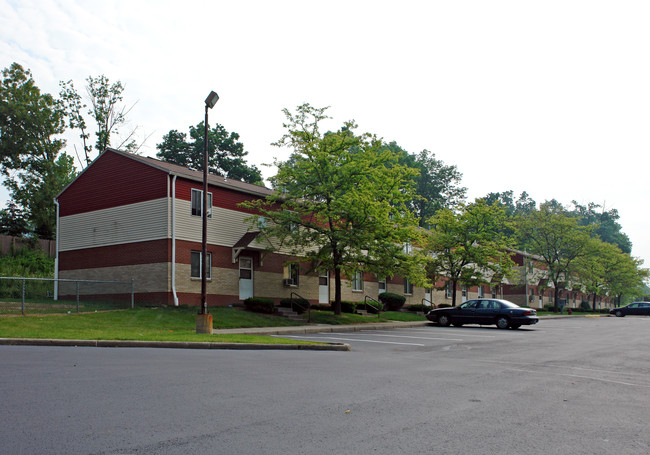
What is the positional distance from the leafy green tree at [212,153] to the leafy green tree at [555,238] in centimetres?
3004

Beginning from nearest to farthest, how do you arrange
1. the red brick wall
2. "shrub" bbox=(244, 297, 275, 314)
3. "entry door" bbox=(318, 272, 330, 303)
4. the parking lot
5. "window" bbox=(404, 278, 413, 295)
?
the parking lot
the red brick wall
"shrub" bbox=(244, 297, 275, 314)
"entry door" bbox=(318, 272, 330, 303)
"window" bbox=(404, 278, 413, 295)

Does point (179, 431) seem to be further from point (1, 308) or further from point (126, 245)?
point (126, 245)

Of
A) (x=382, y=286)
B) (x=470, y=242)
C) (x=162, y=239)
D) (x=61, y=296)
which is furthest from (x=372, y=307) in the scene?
(x=61, y=296)

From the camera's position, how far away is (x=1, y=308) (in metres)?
20.9

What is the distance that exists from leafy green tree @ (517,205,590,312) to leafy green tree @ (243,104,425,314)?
34152 millimetres

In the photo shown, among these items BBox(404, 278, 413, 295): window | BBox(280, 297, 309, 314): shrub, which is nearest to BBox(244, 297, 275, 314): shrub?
BBox(280, 297, 309, 314): shrub

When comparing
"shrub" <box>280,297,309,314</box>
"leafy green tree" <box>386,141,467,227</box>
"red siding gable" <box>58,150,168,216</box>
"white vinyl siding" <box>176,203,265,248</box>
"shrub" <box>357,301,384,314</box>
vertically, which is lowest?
"shrub" <box>357,301,384,314</box>

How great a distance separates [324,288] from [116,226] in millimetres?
12775

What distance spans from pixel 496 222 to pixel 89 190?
26.6 m

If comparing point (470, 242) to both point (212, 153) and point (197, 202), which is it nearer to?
point (197, 202)

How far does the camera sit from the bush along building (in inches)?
1044

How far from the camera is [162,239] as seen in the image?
2639 cm

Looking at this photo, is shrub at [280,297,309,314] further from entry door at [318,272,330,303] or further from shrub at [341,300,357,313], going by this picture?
entry door at [318,272,330,303]

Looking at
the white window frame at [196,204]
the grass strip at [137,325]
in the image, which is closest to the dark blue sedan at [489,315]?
the grass strip at [137,325]
